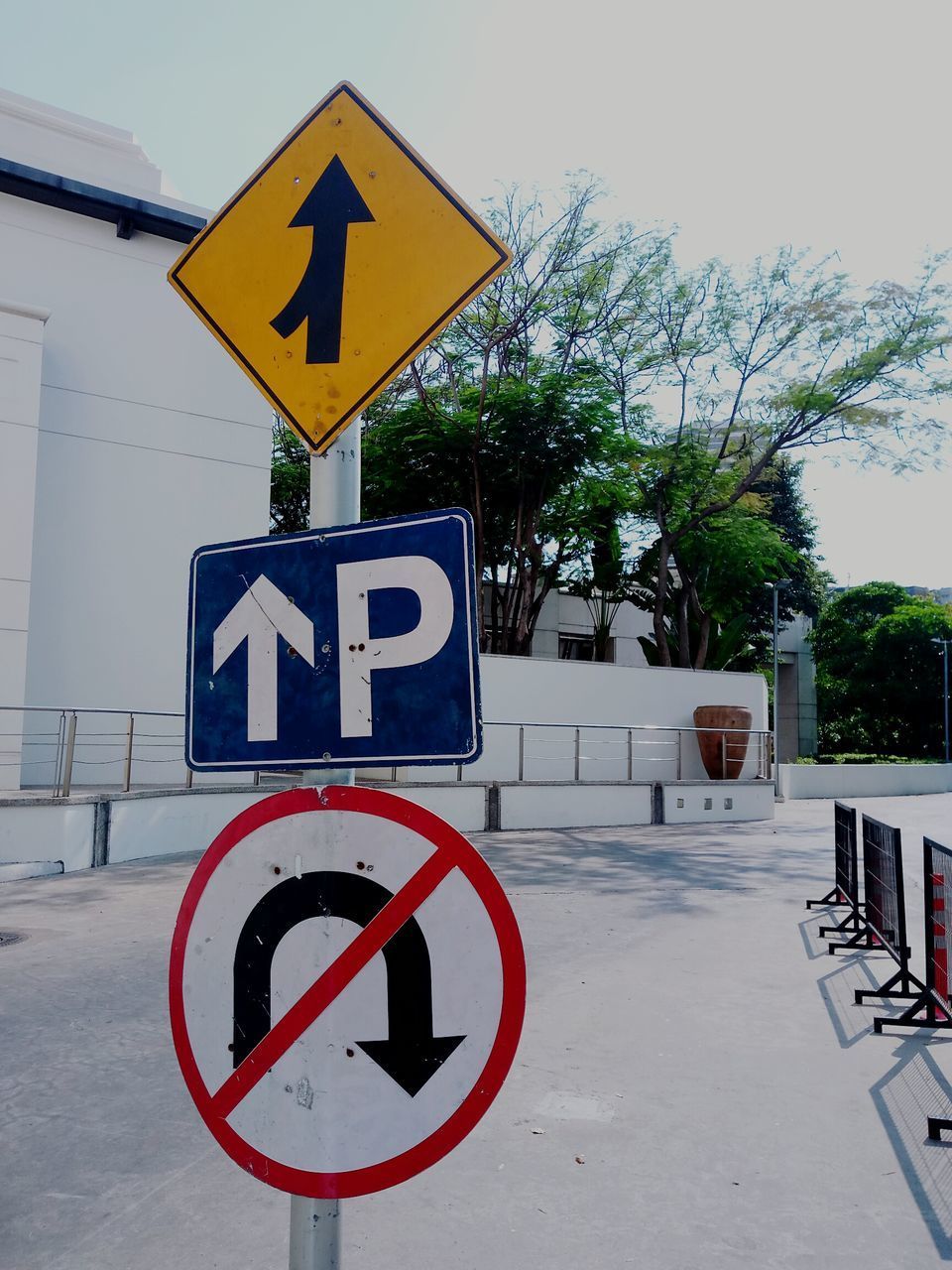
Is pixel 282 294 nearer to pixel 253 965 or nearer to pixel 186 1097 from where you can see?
pixel 253 965

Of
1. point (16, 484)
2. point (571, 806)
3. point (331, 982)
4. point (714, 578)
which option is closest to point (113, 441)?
point (16, 484)

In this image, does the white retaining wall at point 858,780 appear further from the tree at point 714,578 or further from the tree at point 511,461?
the tree at point 511,461

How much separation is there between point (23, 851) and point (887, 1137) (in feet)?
28.9

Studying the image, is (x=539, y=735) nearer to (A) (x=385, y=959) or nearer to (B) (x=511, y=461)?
(B) (x=511, y=461)

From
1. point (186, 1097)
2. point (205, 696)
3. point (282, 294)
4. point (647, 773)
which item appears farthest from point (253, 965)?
point (647, 773)

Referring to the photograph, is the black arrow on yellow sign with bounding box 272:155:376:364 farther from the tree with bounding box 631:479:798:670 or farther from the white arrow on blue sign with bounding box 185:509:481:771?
the tree with bounding box 631:479:798:670

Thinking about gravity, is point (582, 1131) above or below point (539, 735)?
below

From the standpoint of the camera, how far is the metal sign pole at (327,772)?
6.16 ft

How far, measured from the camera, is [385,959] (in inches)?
73.4

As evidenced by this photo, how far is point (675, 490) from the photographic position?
26797 millimetres

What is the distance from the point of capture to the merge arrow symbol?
2010 mm

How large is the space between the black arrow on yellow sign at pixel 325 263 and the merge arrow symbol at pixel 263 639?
25.6 inches

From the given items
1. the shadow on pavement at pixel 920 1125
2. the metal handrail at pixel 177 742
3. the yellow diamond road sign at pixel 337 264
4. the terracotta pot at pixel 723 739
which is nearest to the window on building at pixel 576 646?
the metal handrail at pixel 177 742

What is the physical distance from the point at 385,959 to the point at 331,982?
0.11 meters
